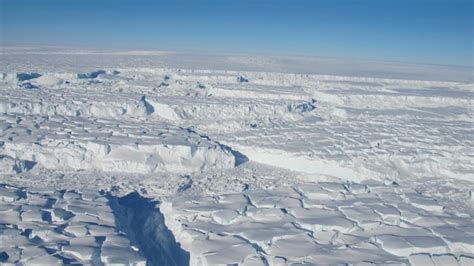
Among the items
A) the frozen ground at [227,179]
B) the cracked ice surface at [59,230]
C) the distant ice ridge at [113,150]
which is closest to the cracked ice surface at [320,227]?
→ the frozen ground at [227,179]

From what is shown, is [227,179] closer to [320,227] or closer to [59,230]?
[320,227]

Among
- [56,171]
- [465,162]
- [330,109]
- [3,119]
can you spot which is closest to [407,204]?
[465,162]

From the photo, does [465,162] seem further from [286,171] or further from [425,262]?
[425,262]

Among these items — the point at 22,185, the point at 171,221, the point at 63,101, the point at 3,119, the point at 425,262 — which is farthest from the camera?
the point at 63,101

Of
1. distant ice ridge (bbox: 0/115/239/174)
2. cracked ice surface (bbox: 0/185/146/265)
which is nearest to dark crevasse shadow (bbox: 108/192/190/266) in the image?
cracked ice surface (bbox: 0/185/146/265)

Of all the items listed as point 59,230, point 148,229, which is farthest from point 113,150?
point 59,230

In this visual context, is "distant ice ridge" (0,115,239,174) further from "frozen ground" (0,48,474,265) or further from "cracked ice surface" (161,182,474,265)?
"cracked ice surface" (161,182,474,265)

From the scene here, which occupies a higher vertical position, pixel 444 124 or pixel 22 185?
pixel 444 124
